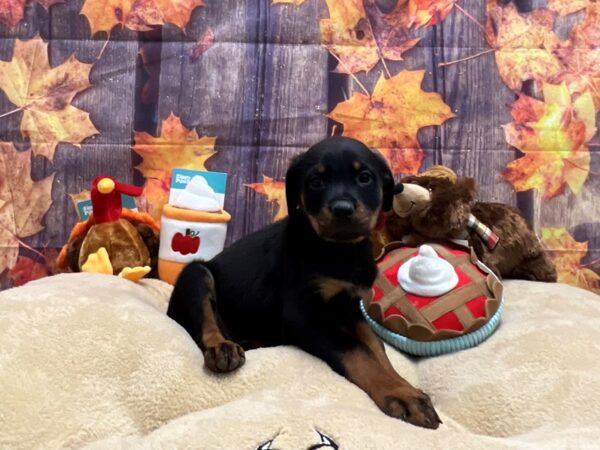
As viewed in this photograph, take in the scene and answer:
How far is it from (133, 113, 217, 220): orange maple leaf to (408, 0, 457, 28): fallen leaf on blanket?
0.93 meters

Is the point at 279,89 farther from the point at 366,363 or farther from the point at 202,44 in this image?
the point at 366,363

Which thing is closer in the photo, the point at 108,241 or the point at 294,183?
the point at 294,183

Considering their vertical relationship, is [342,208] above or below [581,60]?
below

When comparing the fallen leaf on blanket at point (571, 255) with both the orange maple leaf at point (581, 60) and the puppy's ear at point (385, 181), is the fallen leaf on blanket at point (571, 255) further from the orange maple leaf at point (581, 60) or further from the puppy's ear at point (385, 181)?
the puppy's ear at point (385, 181)

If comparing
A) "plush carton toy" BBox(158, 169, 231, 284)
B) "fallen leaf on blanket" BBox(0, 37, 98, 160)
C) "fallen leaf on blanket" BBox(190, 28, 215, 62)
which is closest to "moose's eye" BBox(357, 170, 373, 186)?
"plush carton toy" BBox(158, 169, 231, 284)

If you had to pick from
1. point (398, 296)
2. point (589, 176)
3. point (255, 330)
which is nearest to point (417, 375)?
point (398, 296)

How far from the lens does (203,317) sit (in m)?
1.65

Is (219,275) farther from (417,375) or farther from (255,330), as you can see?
(417,375)

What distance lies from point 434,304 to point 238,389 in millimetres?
616

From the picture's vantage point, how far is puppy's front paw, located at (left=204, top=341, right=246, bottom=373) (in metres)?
1.37

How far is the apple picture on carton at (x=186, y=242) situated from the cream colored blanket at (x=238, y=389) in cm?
56

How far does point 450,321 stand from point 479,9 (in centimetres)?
141

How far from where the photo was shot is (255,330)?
1.83 metres

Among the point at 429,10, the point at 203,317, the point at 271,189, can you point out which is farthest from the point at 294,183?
the point at 429,10
